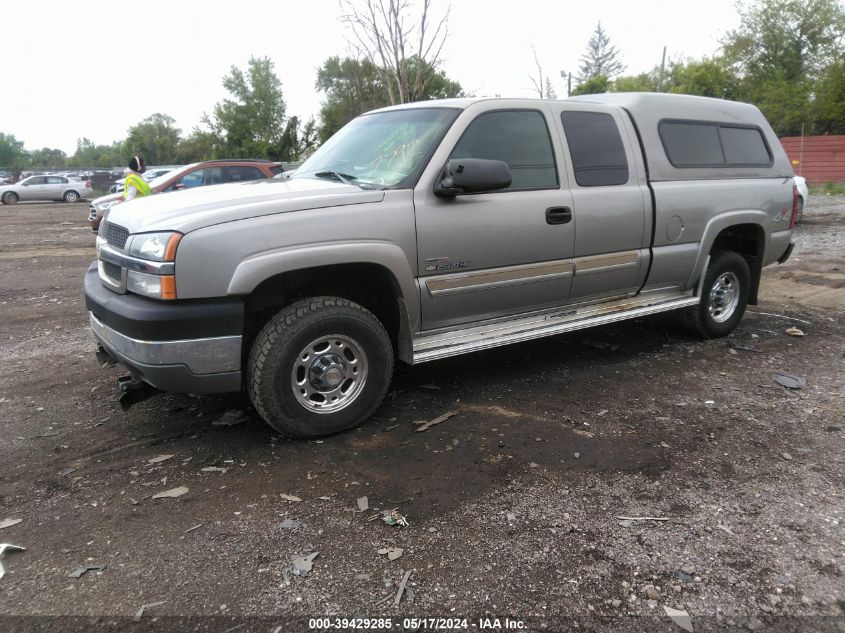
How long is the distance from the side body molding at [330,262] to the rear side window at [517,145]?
0.86 meters

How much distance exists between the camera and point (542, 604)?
2.46 meters

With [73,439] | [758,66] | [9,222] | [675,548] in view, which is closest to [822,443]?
[675,548]

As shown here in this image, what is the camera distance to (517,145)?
4418mm

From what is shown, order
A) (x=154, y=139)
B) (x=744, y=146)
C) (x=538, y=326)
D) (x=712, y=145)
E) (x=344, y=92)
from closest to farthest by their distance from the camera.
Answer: (x=538, y=326) → (x=712, y=145) → (x=744, y=146) → (x=344, y=92) → (x=154, y=139)

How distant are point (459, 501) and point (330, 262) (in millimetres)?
1454

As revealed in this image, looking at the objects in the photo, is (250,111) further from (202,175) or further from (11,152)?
(11,152)

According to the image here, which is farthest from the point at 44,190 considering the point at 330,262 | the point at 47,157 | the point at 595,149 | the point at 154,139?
the point at 47,157

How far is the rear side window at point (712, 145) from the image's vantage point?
530 cm

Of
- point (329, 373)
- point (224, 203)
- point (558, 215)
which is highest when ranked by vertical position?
point (224, 203)

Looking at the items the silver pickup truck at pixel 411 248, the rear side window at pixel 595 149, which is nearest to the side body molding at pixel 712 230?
the silver pickup truck at pixel 411 248

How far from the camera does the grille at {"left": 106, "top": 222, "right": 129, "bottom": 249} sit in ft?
11.9

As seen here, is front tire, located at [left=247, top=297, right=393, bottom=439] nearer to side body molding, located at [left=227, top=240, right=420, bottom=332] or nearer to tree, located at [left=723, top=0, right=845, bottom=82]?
side body molding, located at [left=227, top=240, right=420, bottom=332]

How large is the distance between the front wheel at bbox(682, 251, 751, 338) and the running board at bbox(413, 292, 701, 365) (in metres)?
0.25

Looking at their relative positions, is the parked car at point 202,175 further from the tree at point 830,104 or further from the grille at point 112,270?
the tree at point 830,104
